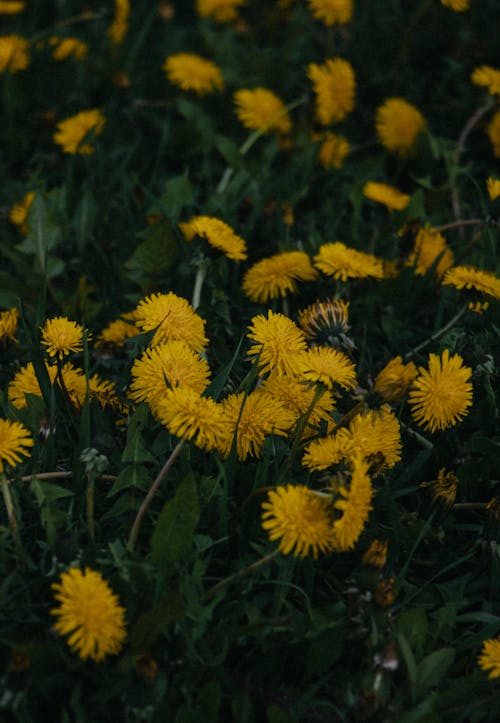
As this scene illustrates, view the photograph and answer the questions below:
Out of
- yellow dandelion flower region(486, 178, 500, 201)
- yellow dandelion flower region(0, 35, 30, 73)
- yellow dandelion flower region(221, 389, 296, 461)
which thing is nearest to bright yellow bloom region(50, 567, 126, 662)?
yellow dandelion flower region(221, 389, 296, 461)

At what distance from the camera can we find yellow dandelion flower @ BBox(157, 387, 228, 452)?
145 cm

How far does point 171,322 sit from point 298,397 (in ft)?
1.09

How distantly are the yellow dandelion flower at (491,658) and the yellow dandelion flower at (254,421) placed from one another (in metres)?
0.57

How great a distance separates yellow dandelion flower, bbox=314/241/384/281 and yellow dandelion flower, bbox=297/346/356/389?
362mm

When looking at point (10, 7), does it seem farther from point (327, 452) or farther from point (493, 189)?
point (327, 452)

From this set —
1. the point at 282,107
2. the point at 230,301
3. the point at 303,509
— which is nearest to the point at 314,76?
the point at 282,107

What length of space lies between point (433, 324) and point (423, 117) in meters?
1.03

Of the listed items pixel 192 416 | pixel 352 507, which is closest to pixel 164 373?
pixel 192 416

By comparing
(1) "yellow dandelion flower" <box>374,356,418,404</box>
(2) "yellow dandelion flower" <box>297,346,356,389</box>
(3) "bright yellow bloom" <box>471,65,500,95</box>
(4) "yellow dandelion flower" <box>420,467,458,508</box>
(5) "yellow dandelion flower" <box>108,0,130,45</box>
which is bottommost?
(4) "yellow dandelion flower" <box>420,467,458,508</box>

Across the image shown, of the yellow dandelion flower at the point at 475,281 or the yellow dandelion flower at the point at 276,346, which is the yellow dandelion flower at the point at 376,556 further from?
the yellow dandelion flower at the point at 475,281

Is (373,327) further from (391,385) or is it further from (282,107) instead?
(282,107)

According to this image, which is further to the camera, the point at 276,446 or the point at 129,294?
the point at 129,294

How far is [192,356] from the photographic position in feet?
5.30

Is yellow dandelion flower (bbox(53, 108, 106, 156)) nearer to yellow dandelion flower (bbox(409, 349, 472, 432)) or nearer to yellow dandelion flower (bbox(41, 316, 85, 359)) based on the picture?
yellow dandelion flower (bbox(41, 316, 85, 359))
